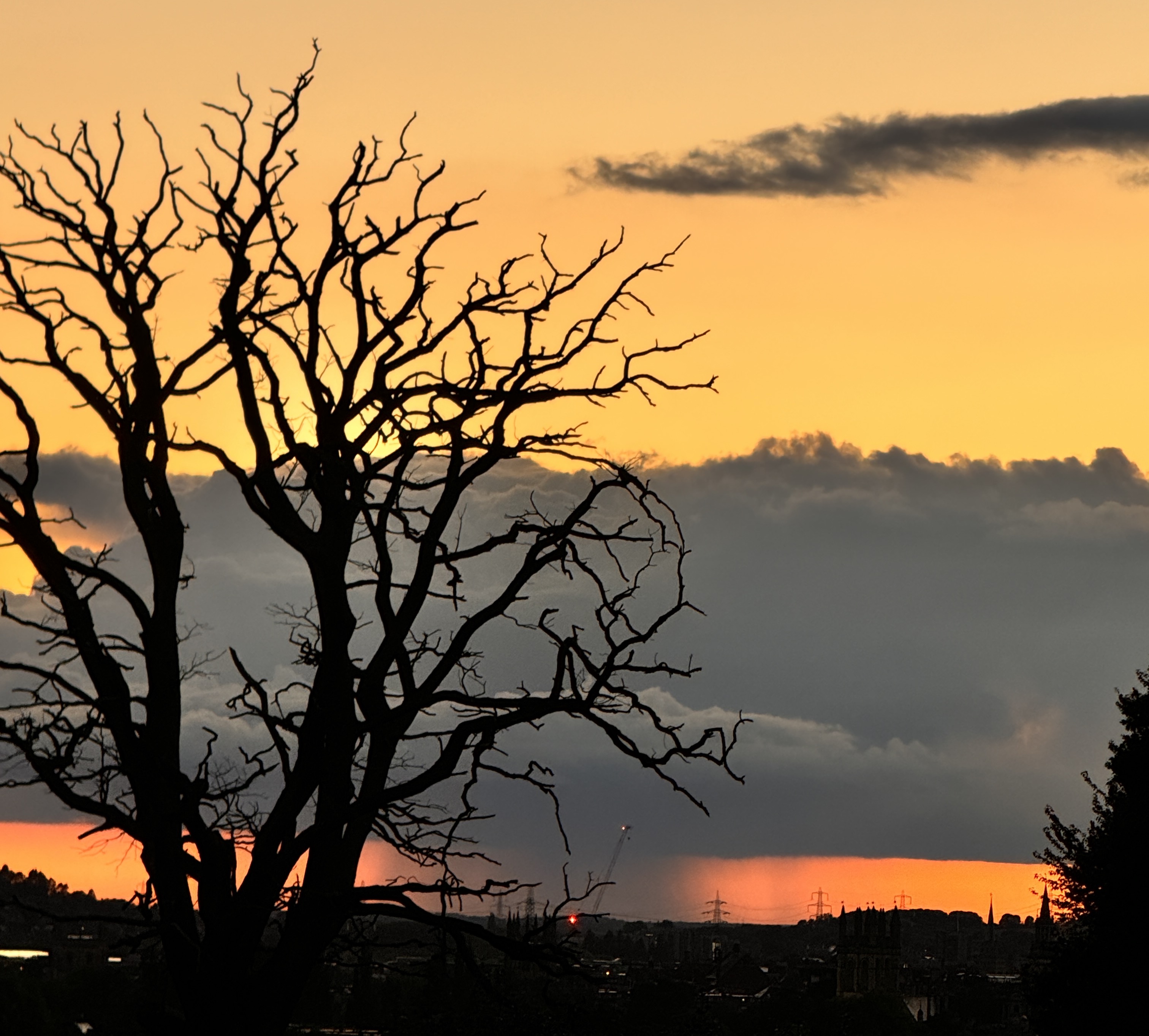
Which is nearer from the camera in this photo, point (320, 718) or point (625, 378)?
point (320, 718)

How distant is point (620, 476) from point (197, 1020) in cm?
414

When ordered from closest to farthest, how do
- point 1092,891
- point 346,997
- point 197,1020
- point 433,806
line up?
point 197,1020, point 433,806, point 1092,891, point 346,997

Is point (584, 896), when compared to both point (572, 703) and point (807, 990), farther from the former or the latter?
point (807, 990)

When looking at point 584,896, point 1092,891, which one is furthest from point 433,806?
point 1092,891

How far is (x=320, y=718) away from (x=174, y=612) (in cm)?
114

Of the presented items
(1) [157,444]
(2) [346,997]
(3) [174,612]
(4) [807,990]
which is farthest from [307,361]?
(4) [807,990]

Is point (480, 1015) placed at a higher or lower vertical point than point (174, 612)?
lower

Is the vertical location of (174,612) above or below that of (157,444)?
below

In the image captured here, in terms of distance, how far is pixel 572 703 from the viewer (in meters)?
10.0

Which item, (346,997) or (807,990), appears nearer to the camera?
(346,997)

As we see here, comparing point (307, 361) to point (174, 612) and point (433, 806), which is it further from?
point (433, 806)

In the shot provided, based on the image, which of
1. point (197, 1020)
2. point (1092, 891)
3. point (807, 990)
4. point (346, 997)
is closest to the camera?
point (197, 1020)

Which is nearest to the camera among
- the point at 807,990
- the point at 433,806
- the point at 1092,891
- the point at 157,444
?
the point at 157,444

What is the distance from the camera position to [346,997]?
14000cm
